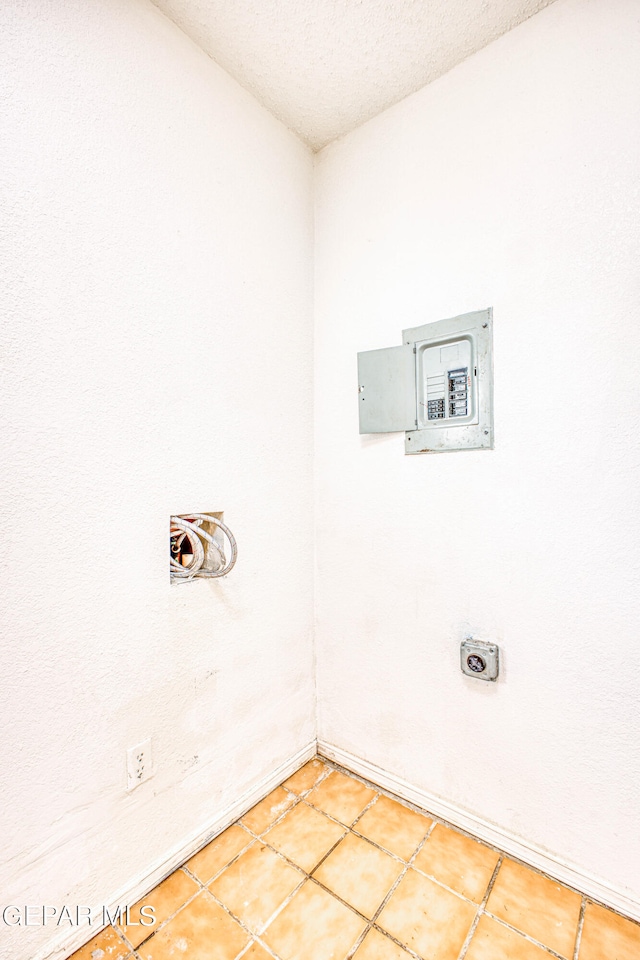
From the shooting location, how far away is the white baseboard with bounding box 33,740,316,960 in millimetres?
944

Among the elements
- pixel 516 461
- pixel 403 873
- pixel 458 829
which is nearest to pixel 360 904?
pixel 403 873

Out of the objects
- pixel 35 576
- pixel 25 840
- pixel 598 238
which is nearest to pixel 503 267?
pixel 598 238

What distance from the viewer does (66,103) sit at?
96 cm

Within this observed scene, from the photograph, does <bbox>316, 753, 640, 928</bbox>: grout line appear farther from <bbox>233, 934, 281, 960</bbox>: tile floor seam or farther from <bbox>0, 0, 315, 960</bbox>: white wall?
<bbox>233, 934, 281, 960</bbox>: tile floor seam

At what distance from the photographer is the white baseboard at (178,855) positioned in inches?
37.2

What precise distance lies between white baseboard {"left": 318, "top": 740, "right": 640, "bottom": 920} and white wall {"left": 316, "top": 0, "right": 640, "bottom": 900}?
0.02 m

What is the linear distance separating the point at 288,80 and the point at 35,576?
167 centimetres

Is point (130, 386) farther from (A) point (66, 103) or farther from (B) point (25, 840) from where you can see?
(B) point (25, 840)

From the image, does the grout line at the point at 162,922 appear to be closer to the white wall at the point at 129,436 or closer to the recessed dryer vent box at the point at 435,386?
the white wall at the point at 129,436

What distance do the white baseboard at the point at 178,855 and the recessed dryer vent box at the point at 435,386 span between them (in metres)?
1.27

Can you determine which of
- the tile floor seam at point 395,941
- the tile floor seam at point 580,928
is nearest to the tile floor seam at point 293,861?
the tile floor seam at point 395,941

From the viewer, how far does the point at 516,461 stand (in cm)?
120

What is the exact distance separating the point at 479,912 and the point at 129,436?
4.94 ft

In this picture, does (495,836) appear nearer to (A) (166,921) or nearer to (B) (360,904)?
(B) (360,904)
